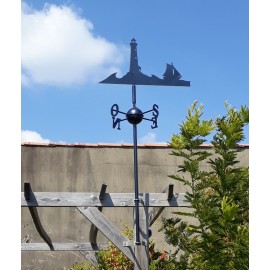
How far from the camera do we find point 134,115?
5570 millimetres

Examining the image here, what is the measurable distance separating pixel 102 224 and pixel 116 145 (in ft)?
12.8

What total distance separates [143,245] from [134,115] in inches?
57.8

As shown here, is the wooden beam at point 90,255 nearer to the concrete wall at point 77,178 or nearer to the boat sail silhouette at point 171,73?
the concrete wall at point 77,178

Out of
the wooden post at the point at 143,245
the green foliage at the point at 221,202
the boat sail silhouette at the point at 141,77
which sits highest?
the boat sail silhouette at the point at 141,77

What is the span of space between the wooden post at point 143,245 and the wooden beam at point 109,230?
8 centimetres

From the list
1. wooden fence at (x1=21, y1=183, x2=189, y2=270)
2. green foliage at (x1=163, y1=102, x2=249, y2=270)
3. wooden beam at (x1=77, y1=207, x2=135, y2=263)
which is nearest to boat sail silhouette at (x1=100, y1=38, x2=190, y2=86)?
wooden fence at (x1=21, y1=183, x2=189, y2=270)

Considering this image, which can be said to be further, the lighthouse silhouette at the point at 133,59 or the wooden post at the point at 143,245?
the wooden post at the point at 143,245

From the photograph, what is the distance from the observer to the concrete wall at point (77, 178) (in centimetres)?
978

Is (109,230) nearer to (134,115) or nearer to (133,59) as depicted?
(134,115)

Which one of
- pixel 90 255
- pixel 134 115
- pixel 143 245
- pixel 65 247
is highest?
pixel 134 115

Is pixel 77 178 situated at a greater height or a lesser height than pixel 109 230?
greater

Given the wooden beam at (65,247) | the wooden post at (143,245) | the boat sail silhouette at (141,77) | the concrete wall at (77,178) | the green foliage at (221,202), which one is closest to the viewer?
the green foliage at (221,202)

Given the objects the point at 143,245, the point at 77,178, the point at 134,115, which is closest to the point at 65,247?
the point at 77,178

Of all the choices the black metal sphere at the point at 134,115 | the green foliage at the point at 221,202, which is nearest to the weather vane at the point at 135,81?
the black metal sphere at the point at 134,115
